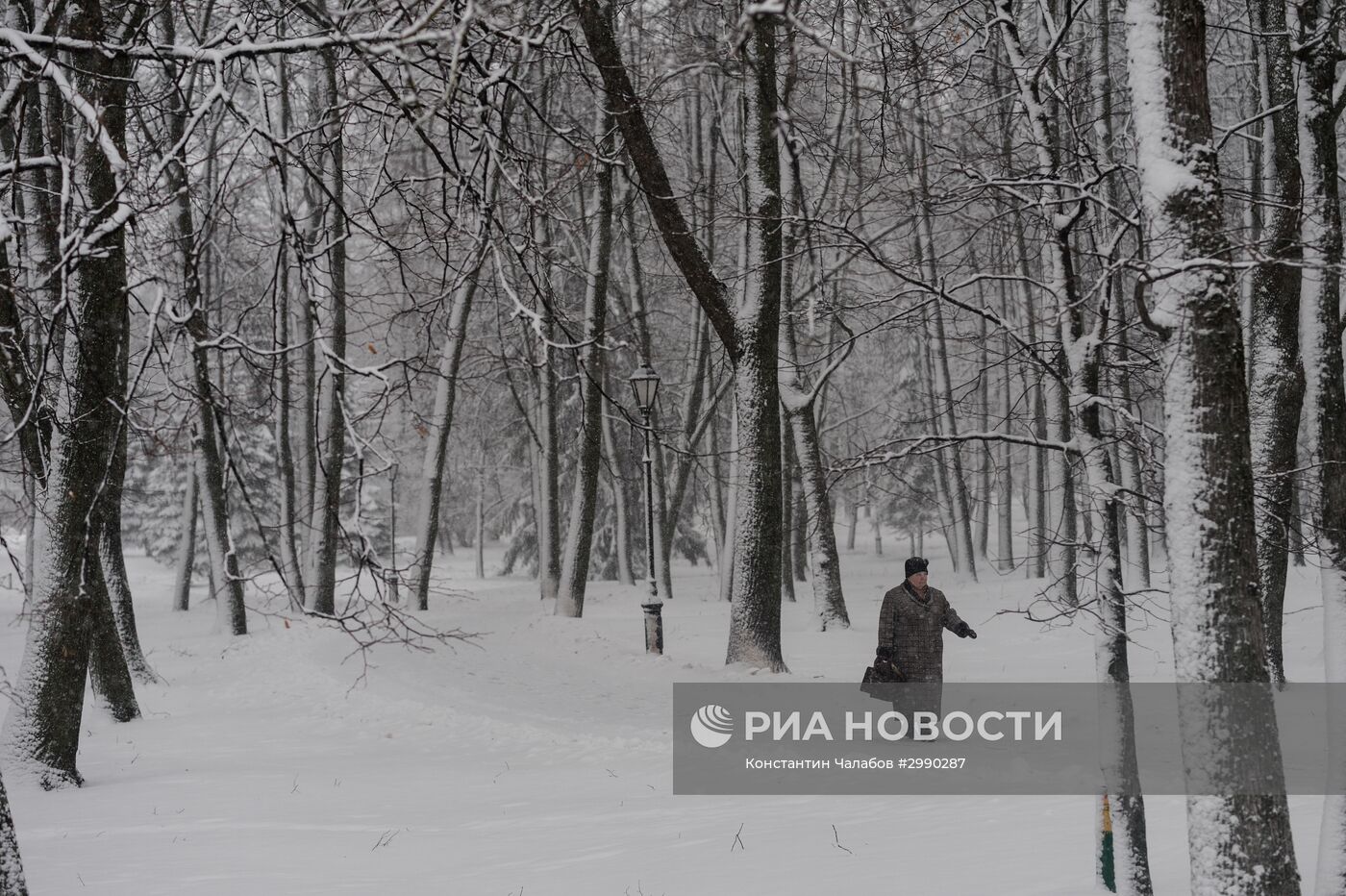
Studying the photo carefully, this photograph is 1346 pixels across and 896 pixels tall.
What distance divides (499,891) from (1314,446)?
635cm

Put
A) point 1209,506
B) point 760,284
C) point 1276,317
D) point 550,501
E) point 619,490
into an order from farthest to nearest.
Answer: point 619,490 → point 550,501 → point 760,284 → point 1276,317 → point 1209,506

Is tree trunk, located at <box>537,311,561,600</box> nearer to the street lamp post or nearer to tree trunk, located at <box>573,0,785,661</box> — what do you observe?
the street lamp post

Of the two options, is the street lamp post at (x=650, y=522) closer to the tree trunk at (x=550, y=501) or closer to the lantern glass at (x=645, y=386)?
the lantern glass at (x=645, y=386)

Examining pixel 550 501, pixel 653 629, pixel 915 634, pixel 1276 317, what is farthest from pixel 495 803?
pixel 550 501

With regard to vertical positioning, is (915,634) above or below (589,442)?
below

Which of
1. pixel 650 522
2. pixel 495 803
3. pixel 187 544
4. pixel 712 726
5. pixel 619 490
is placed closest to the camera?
pixel 495 803

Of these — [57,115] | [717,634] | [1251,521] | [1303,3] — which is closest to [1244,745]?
[1251,521]

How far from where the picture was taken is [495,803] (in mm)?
7617

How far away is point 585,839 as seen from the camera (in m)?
6.49

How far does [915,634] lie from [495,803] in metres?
3.72

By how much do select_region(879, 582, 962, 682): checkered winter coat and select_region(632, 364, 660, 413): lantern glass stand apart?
554 cm

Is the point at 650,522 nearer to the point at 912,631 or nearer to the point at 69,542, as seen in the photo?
the point at 912,631

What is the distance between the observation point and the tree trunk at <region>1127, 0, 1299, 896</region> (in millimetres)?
4086

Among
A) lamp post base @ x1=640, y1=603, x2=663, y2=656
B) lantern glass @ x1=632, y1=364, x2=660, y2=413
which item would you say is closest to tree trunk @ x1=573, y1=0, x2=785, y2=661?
lantern glass @ x1=632, y1=364, x2=660, y2=413
